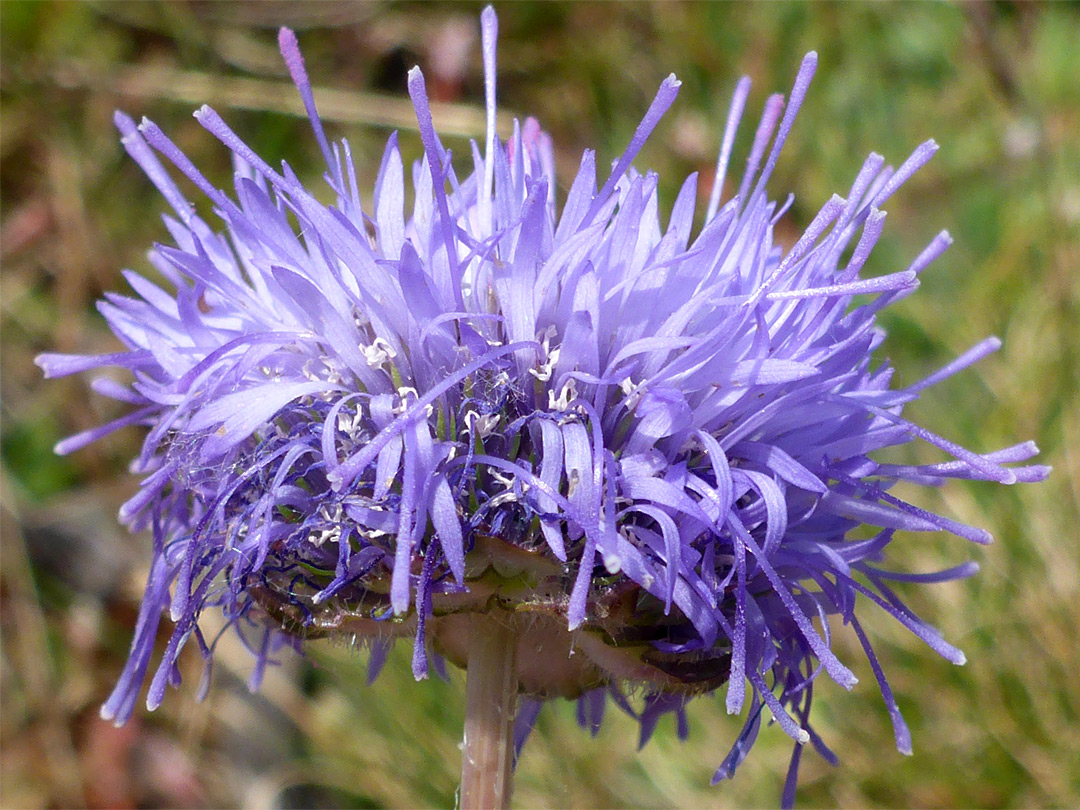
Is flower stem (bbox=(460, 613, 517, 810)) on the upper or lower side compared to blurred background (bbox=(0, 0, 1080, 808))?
upper

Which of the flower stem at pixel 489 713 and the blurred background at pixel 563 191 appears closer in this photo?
the flower stem at pixel 489 713

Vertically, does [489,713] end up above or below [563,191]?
above

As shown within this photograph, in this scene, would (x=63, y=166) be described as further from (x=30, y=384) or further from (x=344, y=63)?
(x=344, y=63)

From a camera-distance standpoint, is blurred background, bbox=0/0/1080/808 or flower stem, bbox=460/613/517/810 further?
blurred background, bbox=0/0/1080/808

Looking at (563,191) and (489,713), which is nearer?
(489,713)

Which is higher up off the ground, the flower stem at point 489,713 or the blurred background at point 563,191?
the flower stem at point 489,713
